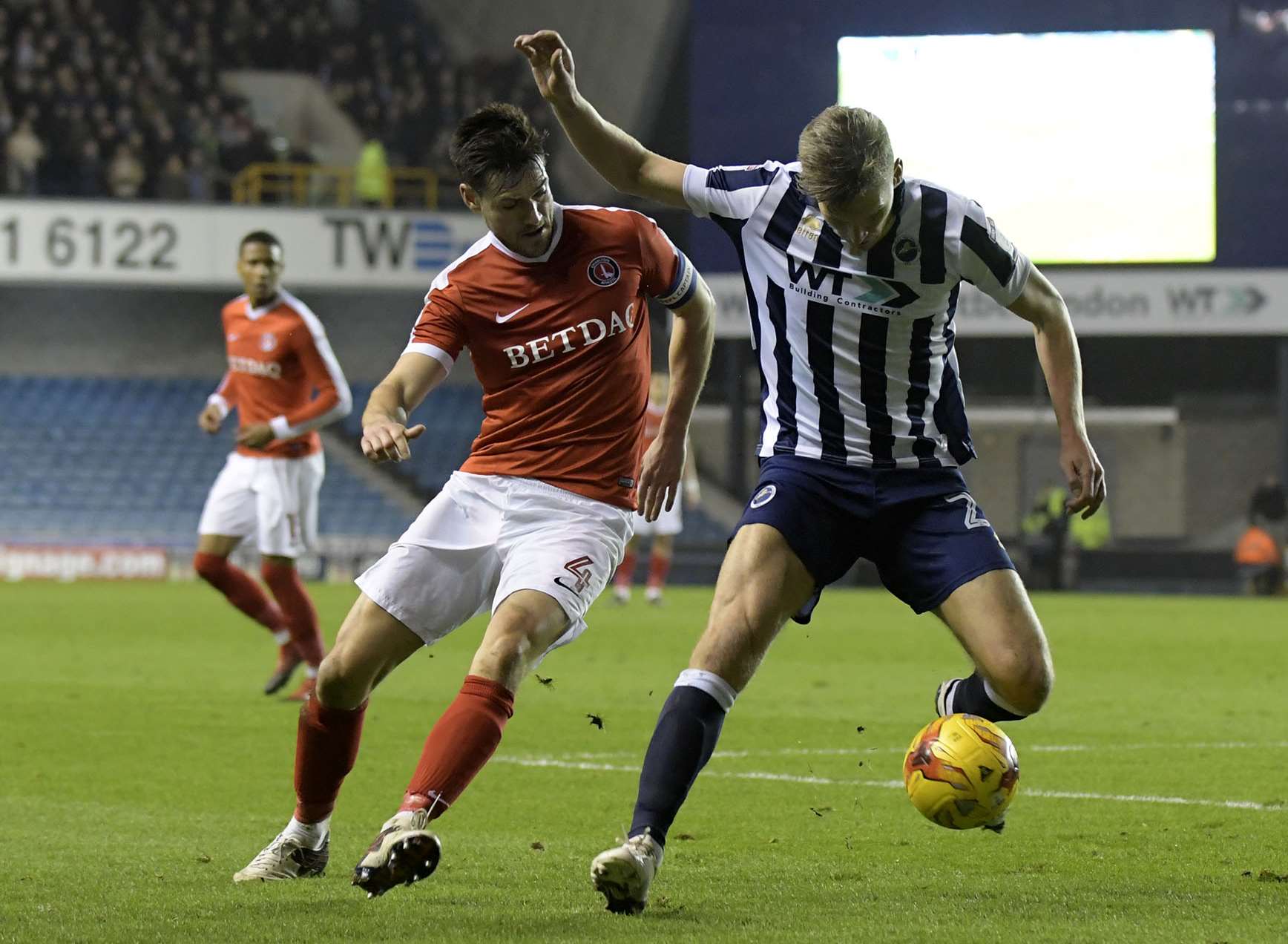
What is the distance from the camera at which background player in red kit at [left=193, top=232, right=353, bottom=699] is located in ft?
30.9

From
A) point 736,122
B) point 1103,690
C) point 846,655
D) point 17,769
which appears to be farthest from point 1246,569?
point 17,769

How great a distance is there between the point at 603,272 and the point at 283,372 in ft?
16.9

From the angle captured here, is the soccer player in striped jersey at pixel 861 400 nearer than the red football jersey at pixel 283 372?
Yes

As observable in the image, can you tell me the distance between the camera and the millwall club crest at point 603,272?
4.82 m

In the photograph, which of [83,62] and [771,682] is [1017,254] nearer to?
[771,682]

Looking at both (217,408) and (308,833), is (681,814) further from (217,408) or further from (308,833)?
(217,408)

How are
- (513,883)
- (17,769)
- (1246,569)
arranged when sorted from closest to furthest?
(513,883)
(17,769)
(1246,569)

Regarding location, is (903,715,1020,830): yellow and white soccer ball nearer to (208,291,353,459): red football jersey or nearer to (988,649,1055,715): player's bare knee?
(988,649,1055,715): player's bare knee

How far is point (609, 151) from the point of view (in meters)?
4.83

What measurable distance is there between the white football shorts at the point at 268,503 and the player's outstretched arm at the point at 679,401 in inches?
197

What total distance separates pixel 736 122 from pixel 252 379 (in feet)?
53.0

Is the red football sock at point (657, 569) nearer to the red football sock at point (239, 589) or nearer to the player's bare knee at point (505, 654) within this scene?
the red football sock at point (239, 589)

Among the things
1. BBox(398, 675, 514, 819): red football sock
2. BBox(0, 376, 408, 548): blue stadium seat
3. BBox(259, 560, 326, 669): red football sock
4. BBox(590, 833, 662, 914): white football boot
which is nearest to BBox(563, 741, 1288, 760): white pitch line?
BBox(259, 560, 326, 669): red football sock

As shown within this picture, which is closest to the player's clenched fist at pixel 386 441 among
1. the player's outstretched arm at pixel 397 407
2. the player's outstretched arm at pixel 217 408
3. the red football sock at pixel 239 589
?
the player's outstretched arm at pixel 397 407
